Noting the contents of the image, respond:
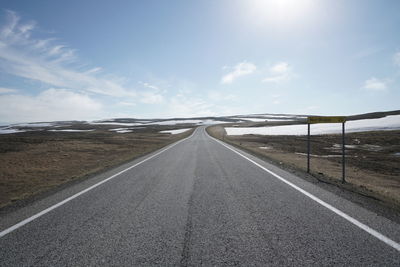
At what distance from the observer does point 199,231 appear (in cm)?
338

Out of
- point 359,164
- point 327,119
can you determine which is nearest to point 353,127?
point 359,164

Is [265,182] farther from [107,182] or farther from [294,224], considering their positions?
[107,182]

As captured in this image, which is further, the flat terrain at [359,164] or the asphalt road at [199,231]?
the flat terrain at [359,164]

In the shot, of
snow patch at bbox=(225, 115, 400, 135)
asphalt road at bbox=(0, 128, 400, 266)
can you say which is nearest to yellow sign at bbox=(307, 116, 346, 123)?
asphalt road at bbox=(0, 128, 400, 266)

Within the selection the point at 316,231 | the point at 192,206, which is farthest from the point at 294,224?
the point at 192,206

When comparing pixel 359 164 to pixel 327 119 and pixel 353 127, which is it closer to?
pixel 327 119

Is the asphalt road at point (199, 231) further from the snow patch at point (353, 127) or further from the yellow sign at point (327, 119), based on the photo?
the snow patch at point (353, 127)

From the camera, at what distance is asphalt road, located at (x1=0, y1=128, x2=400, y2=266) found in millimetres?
2678

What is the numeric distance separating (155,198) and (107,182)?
108 inches

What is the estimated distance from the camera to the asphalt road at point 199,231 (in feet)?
8.79

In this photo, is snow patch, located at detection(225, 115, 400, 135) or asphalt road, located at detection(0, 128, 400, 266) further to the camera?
snow patch, located at detection(225, 115, 400, 135)

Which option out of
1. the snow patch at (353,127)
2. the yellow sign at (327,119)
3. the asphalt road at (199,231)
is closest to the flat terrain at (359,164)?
the yellow sign at (327,119)

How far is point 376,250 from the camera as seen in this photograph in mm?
2771

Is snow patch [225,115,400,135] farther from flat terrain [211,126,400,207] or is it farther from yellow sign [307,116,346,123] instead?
yellow sign [307,116,346,123]
